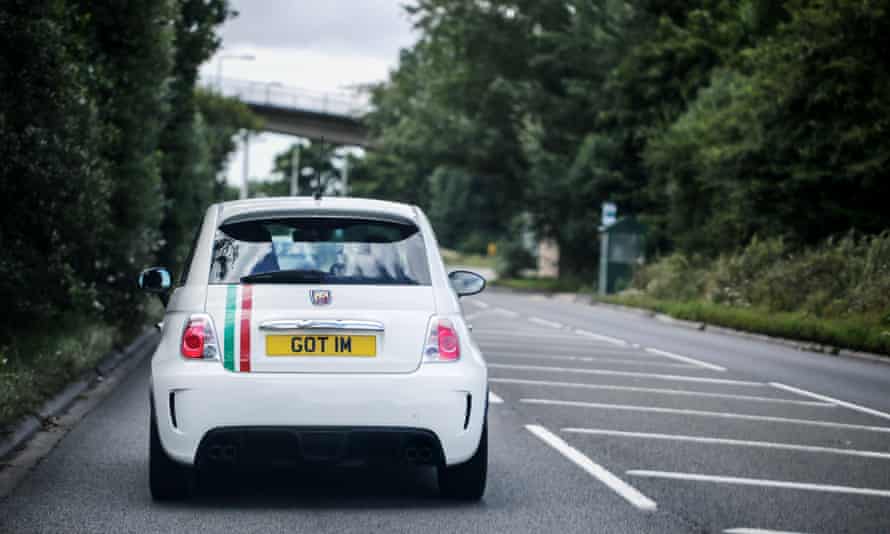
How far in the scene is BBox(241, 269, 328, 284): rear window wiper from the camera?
281 inches

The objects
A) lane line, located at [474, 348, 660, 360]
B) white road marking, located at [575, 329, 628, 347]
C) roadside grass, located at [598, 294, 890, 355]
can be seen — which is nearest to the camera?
lane line, located at [474, 348, 660, 360]

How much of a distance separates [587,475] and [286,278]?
237 cm

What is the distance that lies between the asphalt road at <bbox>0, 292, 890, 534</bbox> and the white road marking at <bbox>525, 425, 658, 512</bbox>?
17 millimetres

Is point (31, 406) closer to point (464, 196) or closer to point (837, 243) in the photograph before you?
point (837, 243)

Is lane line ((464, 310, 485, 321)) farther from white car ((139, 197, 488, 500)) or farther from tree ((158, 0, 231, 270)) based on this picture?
white car ((139, 197, 488, 500))

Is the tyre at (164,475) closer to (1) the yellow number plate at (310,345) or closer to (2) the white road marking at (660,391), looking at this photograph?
(1) the yellow number plate at (310,345)

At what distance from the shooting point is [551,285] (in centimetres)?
5197

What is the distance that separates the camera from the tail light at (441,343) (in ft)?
23.2

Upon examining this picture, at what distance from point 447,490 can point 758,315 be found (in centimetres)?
1935

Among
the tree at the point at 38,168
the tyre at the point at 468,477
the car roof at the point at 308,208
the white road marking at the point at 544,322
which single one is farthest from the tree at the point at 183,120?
the tyre at the point at 468,477

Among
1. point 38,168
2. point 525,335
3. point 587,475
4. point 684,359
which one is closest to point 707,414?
point 587,475

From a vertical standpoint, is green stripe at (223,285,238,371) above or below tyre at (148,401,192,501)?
above

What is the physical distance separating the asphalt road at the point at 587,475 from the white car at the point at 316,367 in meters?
0.32

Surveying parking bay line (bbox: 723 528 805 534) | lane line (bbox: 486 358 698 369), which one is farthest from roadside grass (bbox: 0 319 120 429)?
parking bay line (bbox: 723 528 805 534)
